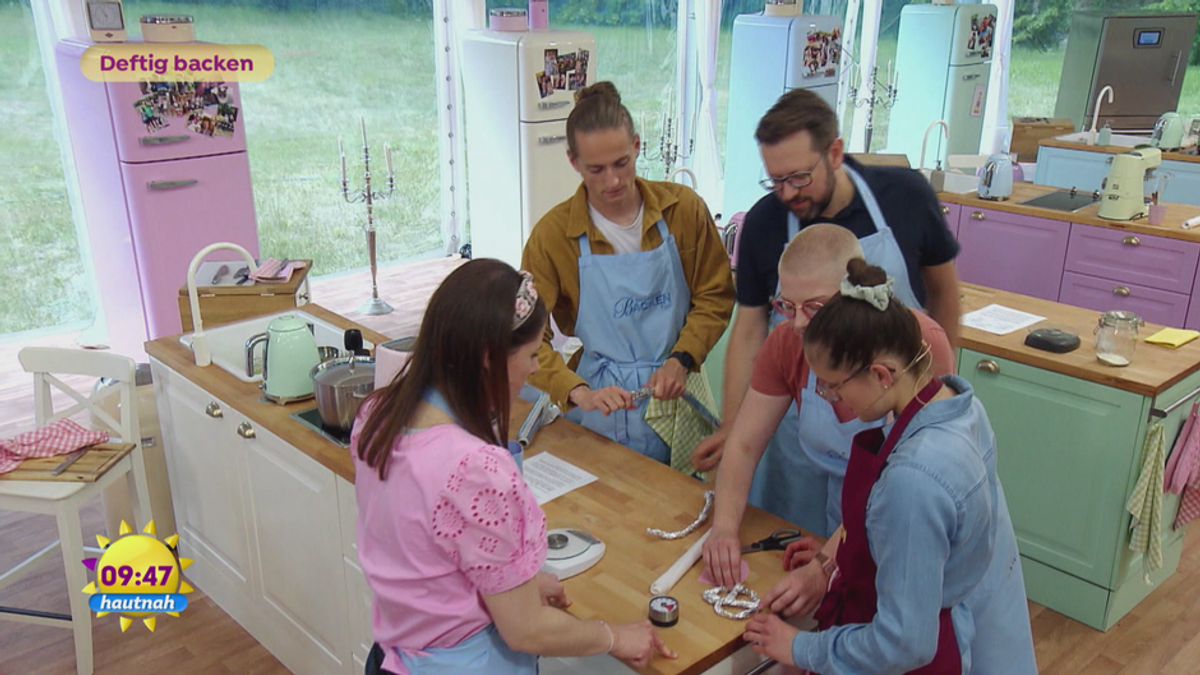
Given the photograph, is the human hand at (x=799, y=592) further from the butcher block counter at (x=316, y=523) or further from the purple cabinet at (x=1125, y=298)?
the purple cabinet at (x=1125, y=298)

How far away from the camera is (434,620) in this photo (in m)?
1.54

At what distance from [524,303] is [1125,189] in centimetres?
422

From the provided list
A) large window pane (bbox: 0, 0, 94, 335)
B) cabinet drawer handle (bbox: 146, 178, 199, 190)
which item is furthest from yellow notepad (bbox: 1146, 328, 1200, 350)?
large window pane (bbox: 0, 0, 94, 335)

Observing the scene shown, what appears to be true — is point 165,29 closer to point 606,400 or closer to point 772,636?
point 606,400

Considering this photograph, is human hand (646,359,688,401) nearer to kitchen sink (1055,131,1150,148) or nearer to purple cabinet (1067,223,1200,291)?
purple cabinet (1067,223,1200,291)

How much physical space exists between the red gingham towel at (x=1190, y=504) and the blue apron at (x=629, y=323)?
197 centimetres

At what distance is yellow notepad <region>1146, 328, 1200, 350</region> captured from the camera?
3338 mm

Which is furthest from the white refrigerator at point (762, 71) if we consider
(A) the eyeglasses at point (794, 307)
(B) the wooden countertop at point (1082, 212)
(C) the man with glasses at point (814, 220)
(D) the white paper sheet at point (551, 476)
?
(A) the eyeglasses at point (794, 307)

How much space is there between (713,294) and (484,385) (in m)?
1.39

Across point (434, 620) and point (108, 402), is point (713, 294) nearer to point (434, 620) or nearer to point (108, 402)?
point (434, 620)

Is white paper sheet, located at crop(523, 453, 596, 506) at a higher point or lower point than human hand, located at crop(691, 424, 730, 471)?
lower

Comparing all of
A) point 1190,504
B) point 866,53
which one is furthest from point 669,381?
point 866,53

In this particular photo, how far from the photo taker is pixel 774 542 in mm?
1993
